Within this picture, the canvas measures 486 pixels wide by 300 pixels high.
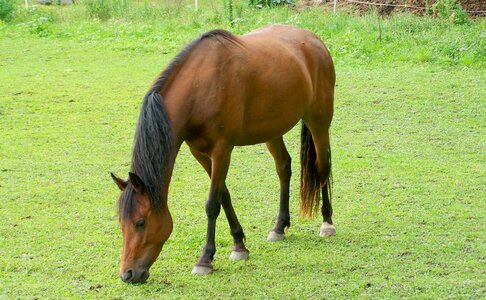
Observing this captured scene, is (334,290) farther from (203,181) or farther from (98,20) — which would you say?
(98,20)

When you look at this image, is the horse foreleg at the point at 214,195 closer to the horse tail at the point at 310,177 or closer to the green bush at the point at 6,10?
the horse tail at the point at 310,177

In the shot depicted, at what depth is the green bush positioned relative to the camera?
634 inches

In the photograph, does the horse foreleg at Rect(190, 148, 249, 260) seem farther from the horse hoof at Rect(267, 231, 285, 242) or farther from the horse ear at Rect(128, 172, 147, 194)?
the horse ear at Rect(128, 172, 147, 194)

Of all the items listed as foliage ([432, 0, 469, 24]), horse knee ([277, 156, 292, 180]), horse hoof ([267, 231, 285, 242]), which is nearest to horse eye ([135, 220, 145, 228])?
horse hoof ([267, 231, 285, 242])

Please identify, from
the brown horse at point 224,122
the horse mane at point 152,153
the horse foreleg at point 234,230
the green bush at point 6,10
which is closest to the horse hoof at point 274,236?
the brown horse at point 224,122

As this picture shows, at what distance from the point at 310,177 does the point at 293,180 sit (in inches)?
47.5

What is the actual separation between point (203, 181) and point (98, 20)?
30.1 ft

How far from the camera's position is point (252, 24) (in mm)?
13789

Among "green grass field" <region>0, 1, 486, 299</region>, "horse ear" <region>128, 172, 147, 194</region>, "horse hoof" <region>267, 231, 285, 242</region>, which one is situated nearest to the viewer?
"horse ear" <region>128, 172, 147, 194</region>

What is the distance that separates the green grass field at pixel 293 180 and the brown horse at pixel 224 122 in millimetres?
299

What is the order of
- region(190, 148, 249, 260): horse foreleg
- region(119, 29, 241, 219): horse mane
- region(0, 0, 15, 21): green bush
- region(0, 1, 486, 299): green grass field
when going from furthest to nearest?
region(0, 0, 15, 21): green bush, region(190, 148, 249, 260): horse foreleg, region(0, 1, 486, 299): green grass field, region(119, 29, 241, 219): horse mane

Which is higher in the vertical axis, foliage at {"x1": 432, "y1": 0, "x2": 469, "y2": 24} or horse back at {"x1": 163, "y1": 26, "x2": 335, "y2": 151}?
horse back at {"x1": 163, "y1": 26, "x2": 335, "y2": 151}

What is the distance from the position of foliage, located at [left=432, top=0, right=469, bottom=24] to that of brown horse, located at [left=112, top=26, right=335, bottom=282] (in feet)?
24.6

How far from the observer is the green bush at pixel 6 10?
634 inches
